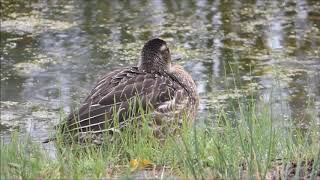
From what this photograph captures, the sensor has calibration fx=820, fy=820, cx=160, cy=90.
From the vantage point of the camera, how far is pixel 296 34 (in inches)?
461

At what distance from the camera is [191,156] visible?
454 cm

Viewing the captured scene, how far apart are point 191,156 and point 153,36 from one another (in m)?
7.20

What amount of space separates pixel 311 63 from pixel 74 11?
4062 mm

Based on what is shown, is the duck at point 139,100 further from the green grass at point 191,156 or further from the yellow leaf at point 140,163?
the yellow leaf at point 140,163

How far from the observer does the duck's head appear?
713 centimetres

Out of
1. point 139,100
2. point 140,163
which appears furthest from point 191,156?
point 139,100

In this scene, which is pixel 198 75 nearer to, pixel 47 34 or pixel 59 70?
pixel 59 70

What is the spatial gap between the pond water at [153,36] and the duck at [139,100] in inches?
62.0

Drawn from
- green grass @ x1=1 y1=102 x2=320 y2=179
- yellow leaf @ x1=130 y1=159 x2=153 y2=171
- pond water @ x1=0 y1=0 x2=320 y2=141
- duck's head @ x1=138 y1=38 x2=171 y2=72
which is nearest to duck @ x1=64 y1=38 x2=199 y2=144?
duck's head @ x1=138 y1=38 x2=171 y2=72

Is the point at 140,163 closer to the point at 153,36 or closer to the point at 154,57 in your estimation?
the point at 154,57

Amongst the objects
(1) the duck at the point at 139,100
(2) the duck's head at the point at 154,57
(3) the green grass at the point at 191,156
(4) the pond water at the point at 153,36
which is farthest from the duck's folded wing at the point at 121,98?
(4) the pond water at the point at 153,36

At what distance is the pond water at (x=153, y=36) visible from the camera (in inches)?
373

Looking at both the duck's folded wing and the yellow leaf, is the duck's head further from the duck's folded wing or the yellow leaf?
the yellow leaf

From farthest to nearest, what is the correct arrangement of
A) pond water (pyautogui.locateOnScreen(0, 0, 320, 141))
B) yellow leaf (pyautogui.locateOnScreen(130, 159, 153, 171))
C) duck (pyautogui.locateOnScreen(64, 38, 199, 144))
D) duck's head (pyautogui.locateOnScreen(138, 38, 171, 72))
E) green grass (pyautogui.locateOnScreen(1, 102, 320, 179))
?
pond water (pyautogui.locateOnScreen(0, 0, 320, 141)) < duck's head (pyautogui.locateOnScreen(138, 38, 171, 72)) < duck (pyautogui.locateOnScreen(64, 38, 199, 144)) < yellow leaf (pyautogui.locateOnScreen(130, 159, 153, 171)) < green grass (pyautogui.locateOnScreen(1, 102, 320, 179))
